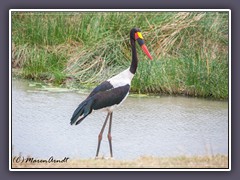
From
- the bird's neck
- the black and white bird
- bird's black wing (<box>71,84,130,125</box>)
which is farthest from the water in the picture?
the bird's neck

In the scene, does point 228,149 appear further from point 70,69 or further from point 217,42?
point 70,69

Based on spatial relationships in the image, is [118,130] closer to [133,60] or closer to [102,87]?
[102,87]

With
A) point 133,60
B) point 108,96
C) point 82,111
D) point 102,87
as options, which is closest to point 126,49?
point 133,60

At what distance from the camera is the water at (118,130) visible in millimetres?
10898

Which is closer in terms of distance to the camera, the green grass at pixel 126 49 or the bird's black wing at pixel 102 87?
the bird's black wing at pixel 102 87

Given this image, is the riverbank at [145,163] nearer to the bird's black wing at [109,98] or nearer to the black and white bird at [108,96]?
the black and white bird at [108,96]

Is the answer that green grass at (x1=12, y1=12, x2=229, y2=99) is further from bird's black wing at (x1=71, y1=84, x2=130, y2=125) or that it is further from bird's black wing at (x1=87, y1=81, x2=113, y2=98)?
bird's black wing at (x1=71, y1=84, x2=130, y2=125)

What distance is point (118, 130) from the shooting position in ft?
36.6

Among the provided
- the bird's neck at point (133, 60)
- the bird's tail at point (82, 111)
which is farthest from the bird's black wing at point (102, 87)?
the bird's neck at point (133, 60)

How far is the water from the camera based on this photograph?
35.8ft

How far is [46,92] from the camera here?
11.7m

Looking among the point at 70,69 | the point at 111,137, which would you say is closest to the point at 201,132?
the point at 111,137

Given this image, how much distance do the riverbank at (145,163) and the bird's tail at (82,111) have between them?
0.48 m

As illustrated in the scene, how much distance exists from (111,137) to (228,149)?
141 centimetres
